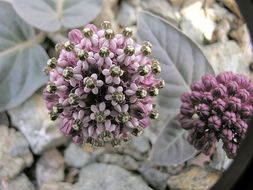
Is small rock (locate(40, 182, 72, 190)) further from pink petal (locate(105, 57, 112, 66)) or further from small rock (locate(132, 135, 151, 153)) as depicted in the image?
pink petal (locate(105, 57, 112, 66))

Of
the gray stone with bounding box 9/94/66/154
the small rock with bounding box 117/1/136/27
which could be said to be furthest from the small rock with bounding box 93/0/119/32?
the gray stone with bounding box 9/94/66/154

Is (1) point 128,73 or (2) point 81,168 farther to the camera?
(2) point 81,168

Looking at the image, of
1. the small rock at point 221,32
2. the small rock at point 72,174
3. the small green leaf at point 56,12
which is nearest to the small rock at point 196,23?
the small rock at point 221,32

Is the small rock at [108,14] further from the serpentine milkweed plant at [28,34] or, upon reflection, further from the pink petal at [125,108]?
the pink petal at [125,108]

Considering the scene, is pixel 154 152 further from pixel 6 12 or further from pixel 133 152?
pixel 6 12

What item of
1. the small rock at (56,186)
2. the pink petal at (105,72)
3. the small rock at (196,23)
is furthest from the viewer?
the small rock at (196,23)

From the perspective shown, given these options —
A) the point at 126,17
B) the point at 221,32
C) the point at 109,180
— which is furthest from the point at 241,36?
the point at 109,180

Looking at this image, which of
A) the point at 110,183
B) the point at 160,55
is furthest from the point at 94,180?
the point at 160,55
